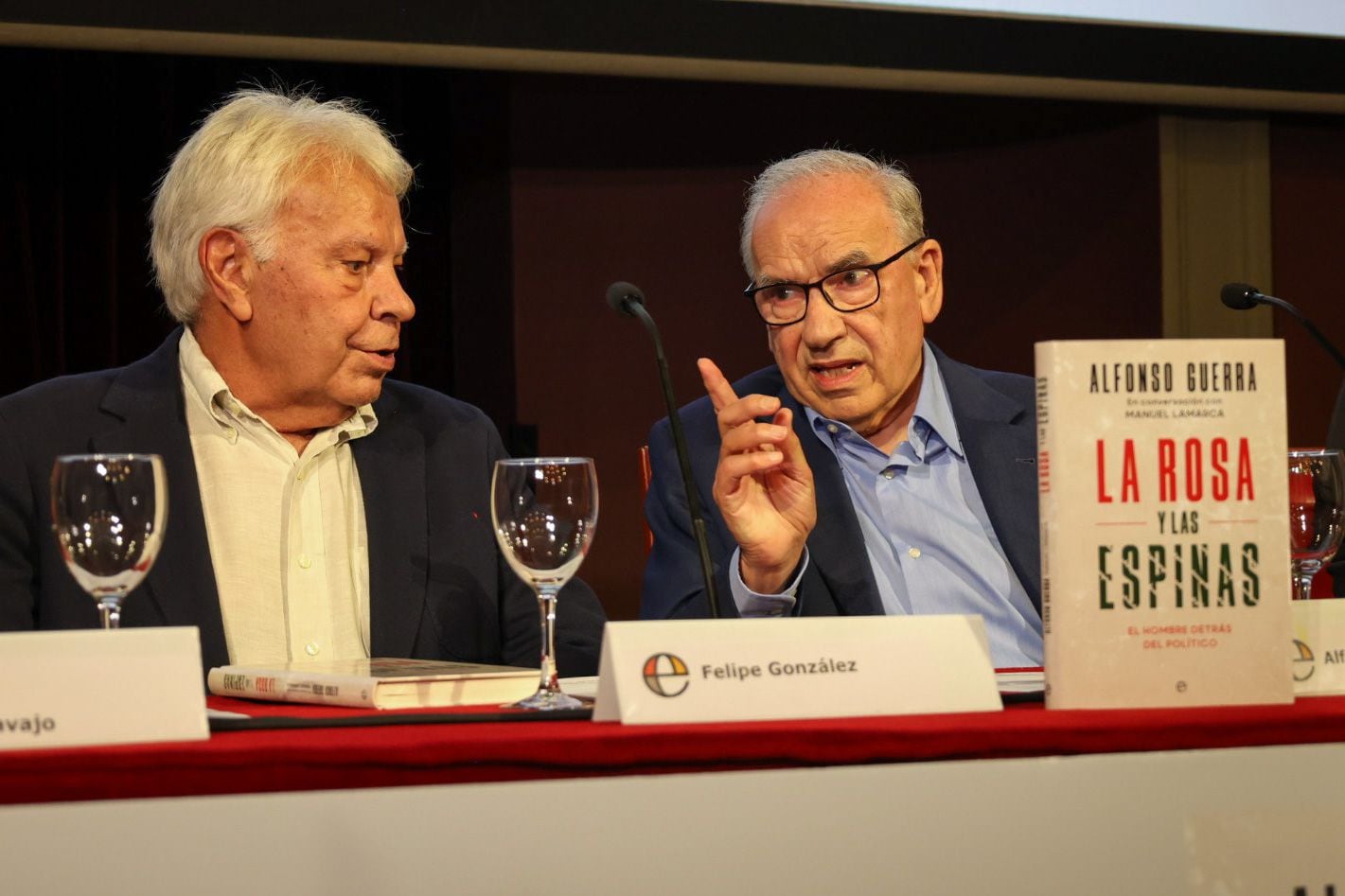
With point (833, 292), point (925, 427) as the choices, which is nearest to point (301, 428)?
point (833, 292)

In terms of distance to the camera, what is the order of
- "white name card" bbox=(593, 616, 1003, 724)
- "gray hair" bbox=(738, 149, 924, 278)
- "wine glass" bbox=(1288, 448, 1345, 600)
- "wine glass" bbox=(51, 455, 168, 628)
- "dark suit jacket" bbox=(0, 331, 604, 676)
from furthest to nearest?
→ "gray hair" bbox=(738, 149, 924, 278)
"dark suit jacket" bbox=(0, 331, 604, 676)
"wine glass" bbox=(1288, 448, 1345, 600)
"wine glass" bbox=(51, 455, 168, 628)
"white name card" bbox=(593, 616, 1003, 724)

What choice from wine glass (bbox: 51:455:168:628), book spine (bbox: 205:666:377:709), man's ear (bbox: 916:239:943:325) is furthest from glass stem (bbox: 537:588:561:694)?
man's ear (bbox: 916:239:943:325)

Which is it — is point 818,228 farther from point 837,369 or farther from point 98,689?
point 98,689

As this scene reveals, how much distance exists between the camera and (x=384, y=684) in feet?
4.08

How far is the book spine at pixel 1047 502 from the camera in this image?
Answer: 1136mm

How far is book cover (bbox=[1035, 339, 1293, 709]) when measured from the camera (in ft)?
Result: 3.71

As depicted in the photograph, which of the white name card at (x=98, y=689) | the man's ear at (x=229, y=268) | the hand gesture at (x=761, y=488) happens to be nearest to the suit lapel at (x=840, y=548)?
the hand gesture at (x=761, y=488)

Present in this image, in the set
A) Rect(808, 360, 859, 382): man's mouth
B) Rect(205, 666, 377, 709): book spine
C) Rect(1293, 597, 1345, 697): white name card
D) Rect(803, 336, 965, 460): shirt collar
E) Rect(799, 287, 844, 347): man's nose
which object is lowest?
Rect(205, 666, 377, 709): book spine

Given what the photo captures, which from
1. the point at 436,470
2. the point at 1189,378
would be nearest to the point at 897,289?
the point at 436,470

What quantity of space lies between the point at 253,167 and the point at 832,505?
0.94 m

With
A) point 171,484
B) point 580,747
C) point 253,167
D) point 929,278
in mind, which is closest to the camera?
point 580,747

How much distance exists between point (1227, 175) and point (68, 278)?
3.33 m

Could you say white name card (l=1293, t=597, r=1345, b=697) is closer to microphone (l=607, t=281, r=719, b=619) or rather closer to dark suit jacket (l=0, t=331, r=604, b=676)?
microphone (l=607, t=281, r=719, b=619)

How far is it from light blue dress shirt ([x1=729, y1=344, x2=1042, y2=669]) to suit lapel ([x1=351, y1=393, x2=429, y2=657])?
620mm
